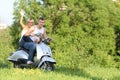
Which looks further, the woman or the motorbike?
the woman

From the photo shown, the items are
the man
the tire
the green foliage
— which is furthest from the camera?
the green foliage

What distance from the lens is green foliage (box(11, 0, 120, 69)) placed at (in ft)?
118

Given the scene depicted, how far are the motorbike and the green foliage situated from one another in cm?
2228

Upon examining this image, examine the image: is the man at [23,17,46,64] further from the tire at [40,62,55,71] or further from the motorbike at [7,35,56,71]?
the tire at [40,62,55,71]

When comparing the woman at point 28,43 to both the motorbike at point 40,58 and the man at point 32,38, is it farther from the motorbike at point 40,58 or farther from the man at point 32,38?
the motorbike at point 40,58

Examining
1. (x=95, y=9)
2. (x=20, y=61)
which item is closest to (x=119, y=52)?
(x=95, y=9)

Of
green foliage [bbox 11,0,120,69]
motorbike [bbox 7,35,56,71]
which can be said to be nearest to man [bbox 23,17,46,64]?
motorbike [bbox 7,35,56,71]

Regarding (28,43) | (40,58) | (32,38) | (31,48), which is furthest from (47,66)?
(32,38)

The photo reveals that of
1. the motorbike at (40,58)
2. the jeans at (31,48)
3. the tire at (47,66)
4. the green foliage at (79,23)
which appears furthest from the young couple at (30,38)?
the green foliage at (79,23)

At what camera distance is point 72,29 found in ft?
119

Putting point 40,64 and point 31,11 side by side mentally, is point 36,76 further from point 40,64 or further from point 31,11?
point 31,11

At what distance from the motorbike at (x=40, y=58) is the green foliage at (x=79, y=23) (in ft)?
73.1

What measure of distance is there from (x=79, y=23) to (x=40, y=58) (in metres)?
24.2

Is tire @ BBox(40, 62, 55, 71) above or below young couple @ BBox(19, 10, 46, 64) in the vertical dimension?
below
